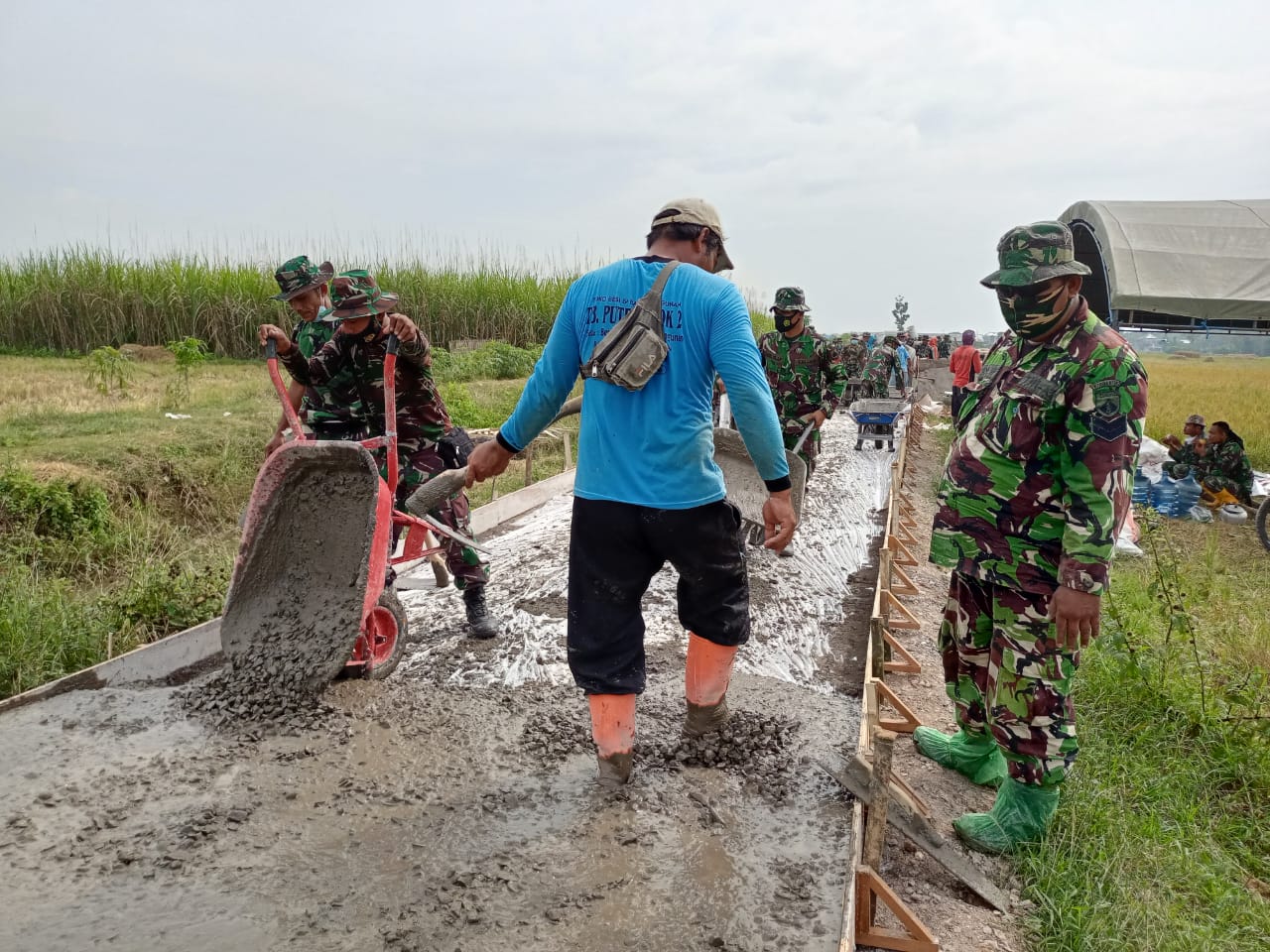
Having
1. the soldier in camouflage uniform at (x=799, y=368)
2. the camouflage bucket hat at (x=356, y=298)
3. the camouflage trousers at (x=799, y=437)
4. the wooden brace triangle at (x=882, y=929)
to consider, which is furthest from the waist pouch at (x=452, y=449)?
the camouflage trousers at (x=799, y=437)

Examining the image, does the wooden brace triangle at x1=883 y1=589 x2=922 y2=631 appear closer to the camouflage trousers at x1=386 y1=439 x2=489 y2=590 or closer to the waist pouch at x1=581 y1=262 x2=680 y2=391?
the camouflage trousers at x1=386 y1=439 x2=489 y2=590

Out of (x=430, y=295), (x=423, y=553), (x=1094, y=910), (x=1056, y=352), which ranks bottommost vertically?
(x=1094, y=910)

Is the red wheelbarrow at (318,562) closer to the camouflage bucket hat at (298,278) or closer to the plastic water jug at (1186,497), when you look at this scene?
the camouflage bucket hat at (298,278)

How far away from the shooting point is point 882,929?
209 centimetres

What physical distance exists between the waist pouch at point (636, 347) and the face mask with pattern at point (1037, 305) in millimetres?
971

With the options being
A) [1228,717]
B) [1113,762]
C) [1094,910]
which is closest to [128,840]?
[1094,910]

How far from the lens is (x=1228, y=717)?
3387 mm

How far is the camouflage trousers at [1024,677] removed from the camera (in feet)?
7.64

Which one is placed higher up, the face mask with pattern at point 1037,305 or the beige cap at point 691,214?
the beige cap at point 691,214

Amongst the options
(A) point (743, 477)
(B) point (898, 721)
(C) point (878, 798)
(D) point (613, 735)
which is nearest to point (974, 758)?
(B) point (898, 721)

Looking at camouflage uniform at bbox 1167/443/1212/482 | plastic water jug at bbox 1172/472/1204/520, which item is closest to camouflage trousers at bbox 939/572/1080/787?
plastic water jug at bbox 1172/472/1204/520

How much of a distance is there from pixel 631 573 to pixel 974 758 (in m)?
1.55

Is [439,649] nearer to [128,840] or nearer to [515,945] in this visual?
[128,840]

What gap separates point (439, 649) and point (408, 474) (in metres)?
0.80
